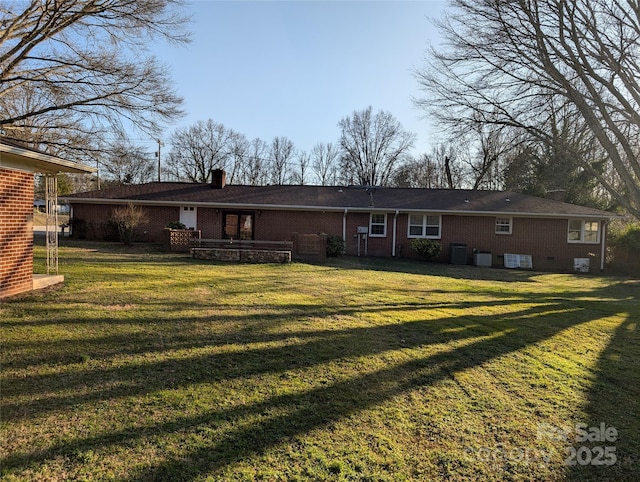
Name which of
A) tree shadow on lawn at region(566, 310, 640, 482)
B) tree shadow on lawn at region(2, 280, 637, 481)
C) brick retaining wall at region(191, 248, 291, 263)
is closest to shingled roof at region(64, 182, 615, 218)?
brick retaining wall at region(191, 248, 291, 263)

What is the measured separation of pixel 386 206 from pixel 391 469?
693 inches

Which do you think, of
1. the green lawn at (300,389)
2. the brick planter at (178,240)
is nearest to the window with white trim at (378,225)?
the brick planter at (178,240)

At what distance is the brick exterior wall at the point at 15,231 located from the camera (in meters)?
6.46

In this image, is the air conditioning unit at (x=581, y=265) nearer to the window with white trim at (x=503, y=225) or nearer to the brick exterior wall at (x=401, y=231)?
the brick exterior wall at (x=401, y=231)

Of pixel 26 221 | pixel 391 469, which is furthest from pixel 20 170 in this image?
pixel 391 469

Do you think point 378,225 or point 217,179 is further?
point 217,179

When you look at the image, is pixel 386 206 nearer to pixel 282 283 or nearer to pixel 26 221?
pixel 282 283

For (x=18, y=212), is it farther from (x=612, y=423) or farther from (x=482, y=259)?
(x=482, y=259)

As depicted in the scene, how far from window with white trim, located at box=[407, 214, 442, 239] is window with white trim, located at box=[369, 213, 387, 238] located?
132cm

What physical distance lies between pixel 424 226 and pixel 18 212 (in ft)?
55.6

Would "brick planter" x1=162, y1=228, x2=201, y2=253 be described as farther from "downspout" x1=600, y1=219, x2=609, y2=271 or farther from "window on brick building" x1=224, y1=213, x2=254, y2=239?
"downspout" x1=600, y1=219, x2=609, y2=271

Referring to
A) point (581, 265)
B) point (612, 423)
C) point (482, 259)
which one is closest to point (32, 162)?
point (612, 423)

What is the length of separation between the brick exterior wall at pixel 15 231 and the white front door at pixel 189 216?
12864 mm

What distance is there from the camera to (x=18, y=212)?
685 cm
